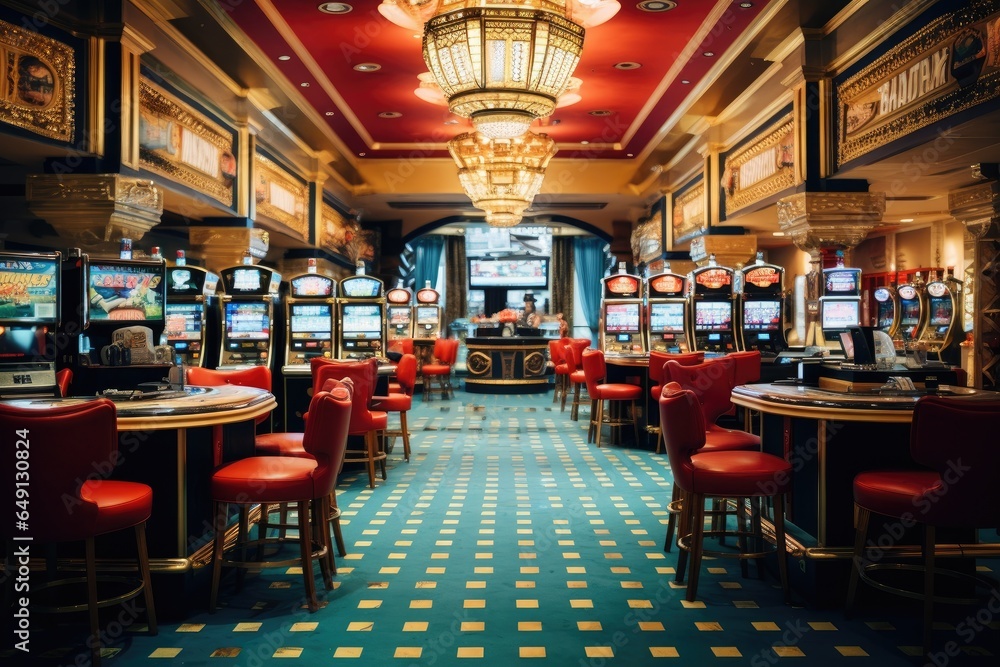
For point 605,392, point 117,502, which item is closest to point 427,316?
point 605,392

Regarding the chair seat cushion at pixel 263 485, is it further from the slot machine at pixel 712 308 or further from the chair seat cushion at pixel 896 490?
the slot machine at pixel 712 308

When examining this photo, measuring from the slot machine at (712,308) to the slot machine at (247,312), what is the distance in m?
4.60

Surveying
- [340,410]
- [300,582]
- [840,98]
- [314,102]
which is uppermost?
[314,102]

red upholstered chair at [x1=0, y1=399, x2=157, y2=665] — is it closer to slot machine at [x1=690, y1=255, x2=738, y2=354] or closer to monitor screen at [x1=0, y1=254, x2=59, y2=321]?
monitor screen at [x1=0, y1=254, x2=59, y2=321]

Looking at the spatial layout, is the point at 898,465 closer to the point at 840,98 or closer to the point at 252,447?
the point at 252,447

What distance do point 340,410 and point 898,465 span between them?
230cm

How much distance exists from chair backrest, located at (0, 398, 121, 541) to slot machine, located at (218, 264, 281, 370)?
468 centimetres

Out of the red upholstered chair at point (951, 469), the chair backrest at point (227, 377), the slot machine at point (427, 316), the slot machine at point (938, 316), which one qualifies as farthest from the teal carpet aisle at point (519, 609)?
the slot machine at point (427, 316)

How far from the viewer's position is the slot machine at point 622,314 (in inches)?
350

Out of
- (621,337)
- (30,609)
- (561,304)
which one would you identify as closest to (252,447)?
(30,609)

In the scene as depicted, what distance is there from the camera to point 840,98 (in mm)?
6094

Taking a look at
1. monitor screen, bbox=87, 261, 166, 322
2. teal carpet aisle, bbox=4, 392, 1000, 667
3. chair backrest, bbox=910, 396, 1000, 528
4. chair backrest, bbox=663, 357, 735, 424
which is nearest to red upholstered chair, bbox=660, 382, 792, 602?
teal carpet aisle, bbox=4, 392, 1000, 667

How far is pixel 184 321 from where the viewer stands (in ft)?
22.8

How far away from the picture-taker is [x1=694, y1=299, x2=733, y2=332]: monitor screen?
855 cm
